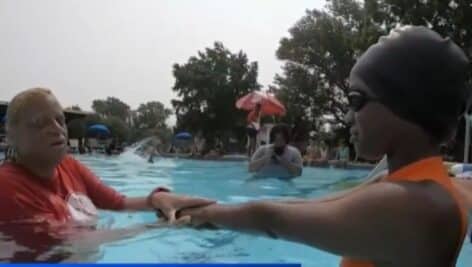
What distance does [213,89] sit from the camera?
40.9 m

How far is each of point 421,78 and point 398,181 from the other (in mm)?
186

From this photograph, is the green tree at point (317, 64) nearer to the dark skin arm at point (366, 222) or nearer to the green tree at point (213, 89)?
the green tree at point (213, 89)

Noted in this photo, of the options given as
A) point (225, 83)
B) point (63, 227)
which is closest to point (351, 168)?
point (63, 227)

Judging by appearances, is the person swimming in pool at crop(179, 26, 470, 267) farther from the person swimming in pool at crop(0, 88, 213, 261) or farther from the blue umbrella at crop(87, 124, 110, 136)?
the blue umbrella at crop(87, 124, 110, 136)

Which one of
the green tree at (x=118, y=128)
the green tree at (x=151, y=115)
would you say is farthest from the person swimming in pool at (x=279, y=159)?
the green tree at (x=151, y=115)

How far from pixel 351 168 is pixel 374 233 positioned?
20.0 metres

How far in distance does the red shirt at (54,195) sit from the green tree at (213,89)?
3725 centimetres

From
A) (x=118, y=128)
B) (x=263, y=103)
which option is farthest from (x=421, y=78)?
(x=118, y=128)

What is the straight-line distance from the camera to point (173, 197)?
2035 mm

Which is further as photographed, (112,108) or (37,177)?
(112,108)

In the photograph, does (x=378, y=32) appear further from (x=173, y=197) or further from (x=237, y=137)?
(x=173, y=197)

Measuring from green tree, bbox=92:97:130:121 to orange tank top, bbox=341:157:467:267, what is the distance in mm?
81572

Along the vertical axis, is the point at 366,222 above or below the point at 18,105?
below

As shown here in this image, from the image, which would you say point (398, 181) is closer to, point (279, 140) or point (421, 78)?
point (421, 78)
